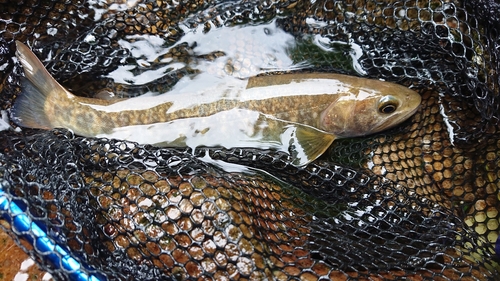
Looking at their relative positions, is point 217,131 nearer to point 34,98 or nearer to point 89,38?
point 89,38

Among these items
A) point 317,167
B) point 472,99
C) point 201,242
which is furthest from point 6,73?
point 472,99

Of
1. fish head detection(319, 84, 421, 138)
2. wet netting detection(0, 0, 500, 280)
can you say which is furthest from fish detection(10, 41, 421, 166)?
wet netting detection(0, 0, 500, 280)

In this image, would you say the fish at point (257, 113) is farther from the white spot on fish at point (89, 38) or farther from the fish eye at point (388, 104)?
the white spot on fish at point (89, 38)

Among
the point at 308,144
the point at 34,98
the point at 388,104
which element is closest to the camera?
the point at 34,98

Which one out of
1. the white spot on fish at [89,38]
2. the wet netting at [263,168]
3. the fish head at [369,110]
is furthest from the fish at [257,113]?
the white spot on fish at [89,38]

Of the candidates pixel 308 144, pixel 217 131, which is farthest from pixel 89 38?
pixel 308 144

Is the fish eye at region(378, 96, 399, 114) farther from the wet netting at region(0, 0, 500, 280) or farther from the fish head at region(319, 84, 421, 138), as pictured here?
the wet netting at region(0, 0, 500, 280)
